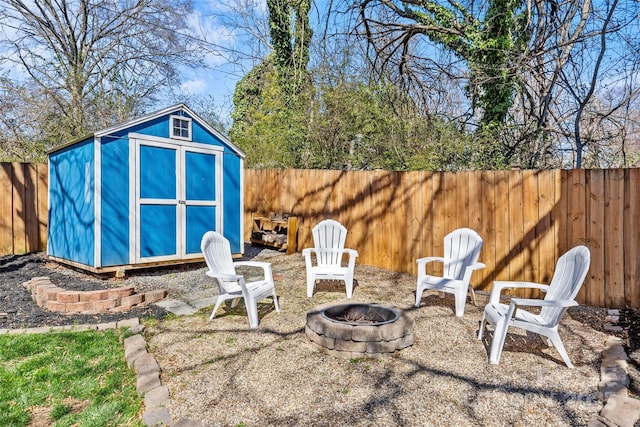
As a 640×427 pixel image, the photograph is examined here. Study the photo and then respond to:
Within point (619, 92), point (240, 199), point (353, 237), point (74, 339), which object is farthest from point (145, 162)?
point (619, 92)

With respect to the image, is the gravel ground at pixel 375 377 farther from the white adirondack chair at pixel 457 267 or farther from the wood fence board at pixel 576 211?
the wood fence board at pixel 576 211

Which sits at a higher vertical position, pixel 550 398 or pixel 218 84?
pixel 218 84

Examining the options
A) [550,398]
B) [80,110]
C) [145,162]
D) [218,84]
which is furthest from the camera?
[218,84]

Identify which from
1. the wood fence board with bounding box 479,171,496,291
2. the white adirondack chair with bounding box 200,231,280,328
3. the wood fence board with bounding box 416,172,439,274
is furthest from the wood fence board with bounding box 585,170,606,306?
the white adirondack chair with bounding box 200,231,280,328

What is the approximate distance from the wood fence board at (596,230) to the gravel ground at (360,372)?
0.24m

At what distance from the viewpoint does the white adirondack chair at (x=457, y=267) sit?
12.2 ft

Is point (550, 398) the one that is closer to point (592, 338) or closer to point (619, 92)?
point (592, 338)

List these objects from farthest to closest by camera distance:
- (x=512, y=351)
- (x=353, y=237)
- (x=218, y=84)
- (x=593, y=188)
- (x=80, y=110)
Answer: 1. (x=218, y=84)
2. (x=80, y=110)
3. (x=353, y=237)
4. (x=593, y=188)
5. (x=512, y=351)

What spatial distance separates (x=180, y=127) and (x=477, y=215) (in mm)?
4493

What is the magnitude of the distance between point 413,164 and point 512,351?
4997 millimetres

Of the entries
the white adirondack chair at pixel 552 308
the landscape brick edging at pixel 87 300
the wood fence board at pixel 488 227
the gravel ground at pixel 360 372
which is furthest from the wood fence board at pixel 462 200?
the landscape brick edging at pixel 87 300

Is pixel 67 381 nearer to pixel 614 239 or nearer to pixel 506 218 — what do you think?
pixel 506 218

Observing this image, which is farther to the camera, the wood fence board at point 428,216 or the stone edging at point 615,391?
the wood fence board at point 428,216

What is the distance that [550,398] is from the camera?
2242mm
